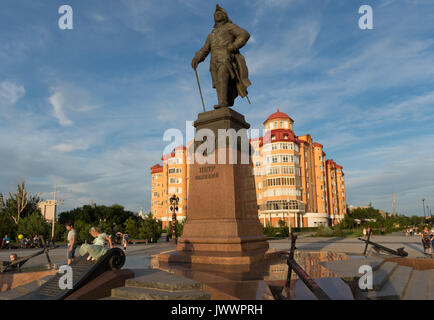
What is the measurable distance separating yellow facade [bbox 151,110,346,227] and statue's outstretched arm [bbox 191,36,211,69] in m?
46.3

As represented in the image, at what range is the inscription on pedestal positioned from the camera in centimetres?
→ 845

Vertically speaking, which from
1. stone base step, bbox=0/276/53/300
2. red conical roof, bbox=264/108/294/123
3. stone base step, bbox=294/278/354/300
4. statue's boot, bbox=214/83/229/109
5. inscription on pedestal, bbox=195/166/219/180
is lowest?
stone base step, bbox=0/276/53/300

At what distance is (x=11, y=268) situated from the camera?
292 inches

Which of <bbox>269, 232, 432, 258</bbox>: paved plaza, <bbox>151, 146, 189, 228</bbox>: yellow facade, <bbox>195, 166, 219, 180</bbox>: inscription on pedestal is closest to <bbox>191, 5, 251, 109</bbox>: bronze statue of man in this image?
<bbox>195, 166, 219, 180</bbox>: inscription on pedestal

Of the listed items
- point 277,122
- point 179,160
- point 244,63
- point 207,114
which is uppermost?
point 277,122

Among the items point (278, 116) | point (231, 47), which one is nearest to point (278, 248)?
point (231, 47)

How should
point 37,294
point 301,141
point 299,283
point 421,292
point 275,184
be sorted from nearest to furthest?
point 37,294 < point 299,283 < point 421,292 < point 275,184 < point 301,141

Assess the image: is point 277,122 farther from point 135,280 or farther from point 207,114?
point 135,280

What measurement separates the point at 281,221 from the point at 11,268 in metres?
51.9

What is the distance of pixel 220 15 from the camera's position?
973 cm

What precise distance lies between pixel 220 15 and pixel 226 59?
155cm

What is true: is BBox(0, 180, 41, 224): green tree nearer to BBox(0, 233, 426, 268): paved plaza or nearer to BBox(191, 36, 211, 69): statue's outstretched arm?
BBox(0, 233, 426, 268): paved plaza

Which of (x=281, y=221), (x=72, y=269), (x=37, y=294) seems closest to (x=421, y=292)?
(x=72, y=269)

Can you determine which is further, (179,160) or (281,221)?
(179,160)
